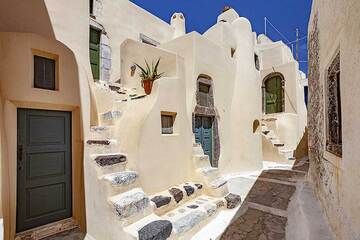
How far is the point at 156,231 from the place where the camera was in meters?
3.38

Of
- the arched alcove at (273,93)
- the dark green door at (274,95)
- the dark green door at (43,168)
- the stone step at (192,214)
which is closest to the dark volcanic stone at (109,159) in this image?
the dark green door at (43,168)

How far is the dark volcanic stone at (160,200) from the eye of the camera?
183 inches

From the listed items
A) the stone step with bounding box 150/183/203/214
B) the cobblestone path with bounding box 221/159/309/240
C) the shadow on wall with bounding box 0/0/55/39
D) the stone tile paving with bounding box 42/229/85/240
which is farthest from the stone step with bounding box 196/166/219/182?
the shadow on wall with bounding box 0/0/55/39

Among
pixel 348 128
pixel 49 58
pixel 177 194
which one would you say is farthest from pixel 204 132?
pixel 348 128

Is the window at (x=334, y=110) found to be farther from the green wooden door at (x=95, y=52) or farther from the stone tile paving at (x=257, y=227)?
the green wooden door at (x=95, y=52)

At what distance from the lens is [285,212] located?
4.98m

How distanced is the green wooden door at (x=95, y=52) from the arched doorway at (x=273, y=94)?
11.1 metres

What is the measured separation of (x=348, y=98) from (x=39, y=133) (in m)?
4.55

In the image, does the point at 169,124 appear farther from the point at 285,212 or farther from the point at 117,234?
the point at 285,212

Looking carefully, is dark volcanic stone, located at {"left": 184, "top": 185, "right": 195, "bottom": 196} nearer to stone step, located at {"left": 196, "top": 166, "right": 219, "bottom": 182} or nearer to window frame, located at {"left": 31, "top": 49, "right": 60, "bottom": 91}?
stone step, located at {"left": 196, "top": 166, "right": 219, "bottom": 182}

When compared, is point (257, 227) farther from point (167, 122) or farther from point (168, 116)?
point (168, 116)

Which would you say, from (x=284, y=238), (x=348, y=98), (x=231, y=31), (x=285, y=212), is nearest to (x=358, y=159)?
(x=348, y=98)

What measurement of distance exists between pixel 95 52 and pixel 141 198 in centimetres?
683

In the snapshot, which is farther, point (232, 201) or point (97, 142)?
point (232, 201)
